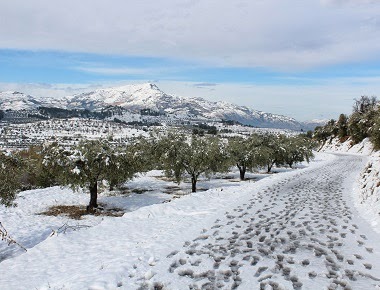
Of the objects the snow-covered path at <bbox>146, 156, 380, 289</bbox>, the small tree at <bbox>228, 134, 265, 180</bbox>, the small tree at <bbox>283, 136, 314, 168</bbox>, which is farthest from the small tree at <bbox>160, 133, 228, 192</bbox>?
the small tree at <bbox>283, 136, 314, 168</bbox>

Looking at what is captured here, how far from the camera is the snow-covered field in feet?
31.3

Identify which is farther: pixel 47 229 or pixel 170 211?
pixel 47 229

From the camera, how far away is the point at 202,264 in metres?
10.6

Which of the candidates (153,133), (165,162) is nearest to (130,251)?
(165,162)

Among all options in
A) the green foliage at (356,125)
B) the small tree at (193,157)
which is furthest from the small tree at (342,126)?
the small tree at (193,157)

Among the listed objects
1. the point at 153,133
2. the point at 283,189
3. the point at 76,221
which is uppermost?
the point at 153,133

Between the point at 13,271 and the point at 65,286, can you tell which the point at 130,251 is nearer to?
the point at 65,286

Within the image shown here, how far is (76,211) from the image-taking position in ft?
105

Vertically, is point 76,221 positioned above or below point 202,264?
below

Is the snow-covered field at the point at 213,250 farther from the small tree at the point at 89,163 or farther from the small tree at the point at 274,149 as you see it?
the small tree at the point at 274,149

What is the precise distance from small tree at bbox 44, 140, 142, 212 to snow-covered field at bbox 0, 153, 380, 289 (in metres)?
9.07

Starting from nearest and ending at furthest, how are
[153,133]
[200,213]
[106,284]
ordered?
[106,284] < [200,213] < [153,133]

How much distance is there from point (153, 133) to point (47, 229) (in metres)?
33.1

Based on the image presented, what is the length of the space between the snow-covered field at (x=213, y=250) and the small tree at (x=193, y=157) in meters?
19.2
